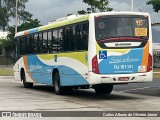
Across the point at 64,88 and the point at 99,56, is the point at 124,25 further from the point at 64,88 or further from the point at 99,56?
the point at 64,88

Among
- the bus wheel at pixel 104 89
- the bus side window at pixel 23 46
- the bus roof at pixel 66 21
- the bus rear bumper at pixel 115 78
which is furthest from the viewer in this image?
the bus side window at pixel 23 46

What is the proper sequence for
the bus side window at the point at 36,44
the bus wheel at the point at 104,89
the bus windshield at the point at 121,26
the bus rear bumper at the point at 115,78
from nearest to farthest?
the bus rear bumper at the point at 115,78 < the bus windshield at the point at 121,26 < the bus wheel at the point at 104,89 < the bus side window at the point at 36,44

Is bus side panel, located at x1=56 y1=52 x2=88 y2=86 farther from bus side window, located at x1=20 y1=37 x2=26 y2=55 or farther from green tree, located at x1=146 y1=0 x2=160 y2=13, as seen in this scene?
green tree, located at x1=146 y1=0 x2=160 y2=13

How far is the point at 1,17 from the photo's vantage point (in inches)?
4225

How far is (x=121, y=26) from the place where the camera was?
17344 mm

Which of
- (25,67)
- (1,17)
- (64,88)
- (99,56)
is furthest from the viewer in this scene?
(1,17)

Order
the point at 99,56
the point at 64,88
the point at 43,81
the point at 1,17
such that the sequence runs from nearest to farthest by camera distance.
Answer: the point at 99,56 < the point at 64,88 < the point at 43,81 < the point at 1,17

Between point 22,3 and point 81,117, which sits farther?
point 22,3

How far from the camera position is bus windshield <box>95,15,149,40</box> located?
1716cm

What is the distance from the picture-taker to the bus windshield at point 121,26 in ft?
56.3

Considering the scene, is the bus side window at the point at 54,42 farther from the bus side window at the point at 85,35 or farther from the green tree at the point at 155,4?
the green tree at the point at 155,4

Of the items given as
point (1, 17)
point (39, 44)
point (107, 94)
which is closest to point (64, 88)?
point (107, 94)

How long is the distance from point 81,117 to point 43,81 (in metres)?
10.1

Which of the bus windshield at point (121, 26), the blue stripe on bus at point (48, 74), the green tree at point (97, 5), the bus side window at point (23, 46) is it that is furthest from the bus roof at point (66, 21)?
the green tree at point (97, 5)
